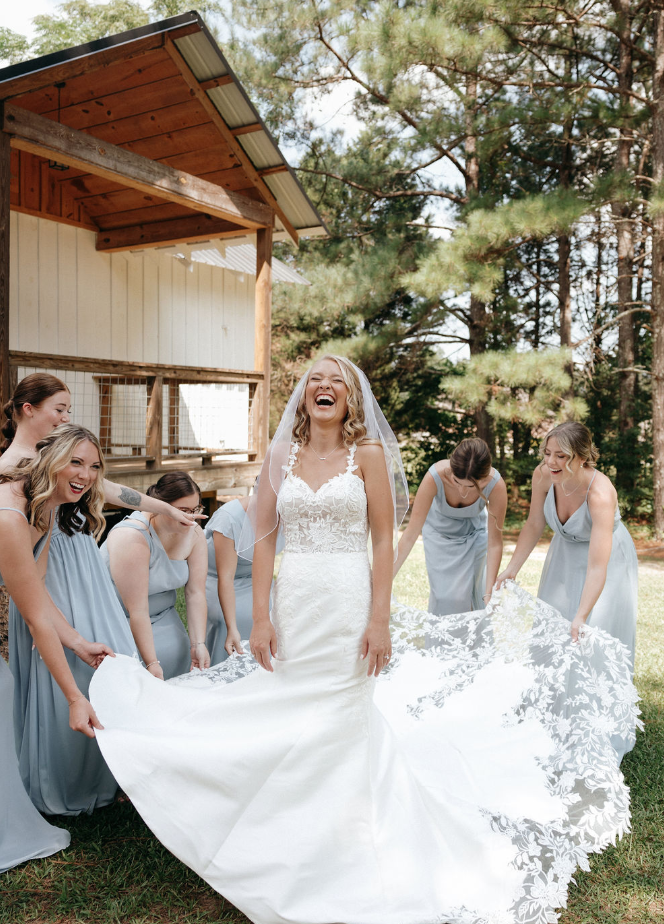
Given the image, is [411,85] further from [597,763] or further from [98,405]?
[597,763]

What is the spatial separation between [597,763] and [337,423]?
6.98 ft

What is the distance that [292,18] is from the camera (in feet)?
55.4

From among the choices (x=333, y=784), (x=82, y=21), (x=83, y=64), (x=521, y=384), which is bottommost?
(x=333, y=784)

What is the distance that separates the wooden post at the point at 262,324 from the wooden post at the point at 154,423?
5.52ft

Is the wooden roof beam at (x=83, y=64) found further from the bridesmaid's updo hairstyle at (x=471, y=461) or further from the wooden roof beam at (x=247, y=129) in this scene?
the bridesmaid's updo hairstyle at (x=471, y=461)

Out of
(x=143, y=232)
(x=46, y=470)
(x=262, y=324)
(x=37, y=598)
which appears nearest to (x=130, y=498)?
(x=46, y=470)

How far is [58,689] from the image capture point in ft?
11.9

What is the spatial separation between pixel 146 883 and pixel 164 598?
1.63 metres

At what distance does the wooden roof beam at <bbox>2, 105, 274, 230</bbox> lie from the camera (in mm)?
7523

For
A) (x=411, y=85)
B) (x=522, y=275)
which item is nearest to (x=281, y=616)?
(x=411, y=85)

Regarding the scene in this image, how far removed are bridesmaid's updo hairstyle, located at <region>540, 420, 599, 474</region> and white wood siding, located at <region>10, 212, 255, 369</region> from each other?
26.8ft

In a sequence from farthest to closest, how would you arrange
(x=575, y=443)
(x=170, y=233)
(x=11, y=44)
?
(x=11, y=44)
(x=170, y=233)
(x=575, y=443)

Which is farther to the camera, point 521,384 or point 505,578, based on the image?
point 521,384

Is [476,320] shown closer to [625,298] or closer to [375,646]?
[625,298]
